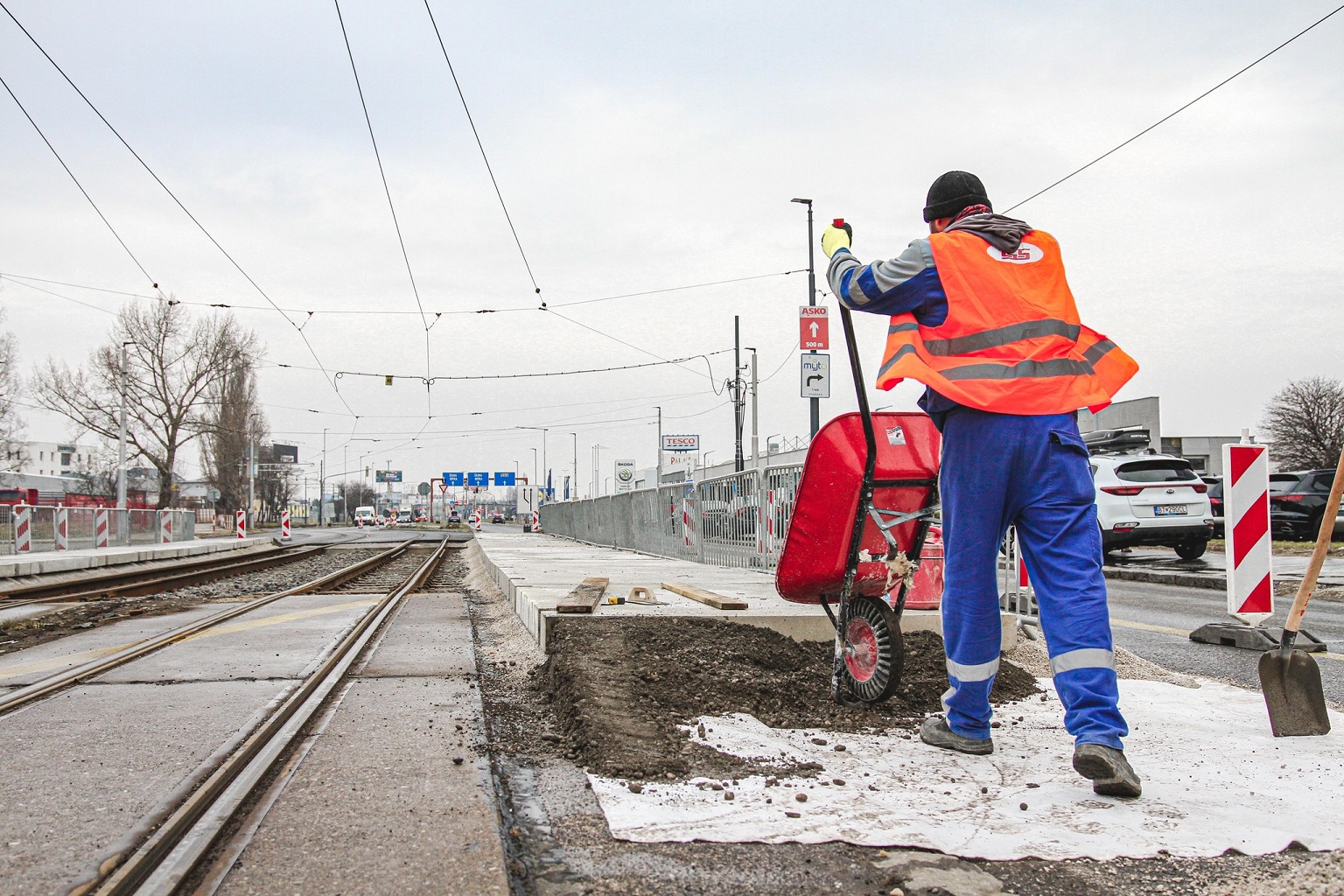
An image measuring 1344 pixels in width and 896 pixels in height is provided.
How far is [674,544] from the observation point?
629 inches

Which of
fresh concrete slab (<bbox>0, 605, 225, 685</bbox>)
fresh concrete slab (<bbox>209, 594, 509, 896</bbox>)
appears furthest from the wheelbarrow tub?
fresh concrete slab (<bbox>0, 605, 225, 685</bbox>)

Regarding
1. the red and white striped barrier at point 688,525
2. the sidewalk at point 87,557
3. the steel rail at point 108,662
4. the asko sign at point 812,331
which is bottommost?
the sidewalk at point 87,557

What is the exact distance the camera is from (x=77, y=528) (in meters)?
23.2

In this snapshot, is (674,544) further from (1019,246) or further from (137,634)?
(1019,246)

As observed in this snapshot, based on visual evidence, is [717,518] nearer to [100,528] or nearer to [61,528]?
[61,528]

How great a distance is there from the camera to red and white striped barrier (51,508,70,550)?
22.0m

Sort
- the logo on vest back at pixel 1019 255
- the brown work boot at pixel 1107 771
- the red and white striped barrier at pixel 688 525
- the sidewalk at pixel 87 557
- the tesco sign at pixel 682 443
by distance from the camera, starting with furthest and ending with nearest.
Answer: the tesco sign at pixel 682 443
the sidewalk at pixel 87 557
the red and white striped barrier at pixel 688 525
the logo on vest back at pixel 1019 255
the brown work boot at pixel 1107 771

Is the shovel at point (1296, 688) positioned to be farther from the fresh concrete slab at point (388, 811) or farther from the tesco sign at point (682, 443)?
the tesco sign at point (682, 443)

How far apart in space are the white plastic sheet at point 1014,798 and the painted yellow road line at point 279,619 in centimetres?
515

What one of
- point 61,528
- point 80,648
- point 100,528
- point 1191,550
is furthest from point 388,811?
point 100,528

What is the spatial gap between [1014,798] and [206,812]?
2.26 meters

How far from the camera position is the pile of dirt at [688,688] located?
3279 mm

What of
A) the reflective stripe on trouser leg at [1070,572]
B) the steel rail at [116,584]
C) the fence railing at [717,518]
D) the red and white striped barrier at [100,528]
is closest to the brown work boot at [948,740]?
the reflective stripe on trouser leg at [1070,572]

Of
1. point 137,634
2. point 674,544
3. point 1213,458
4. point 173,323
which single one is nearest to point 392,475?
point 173,323
